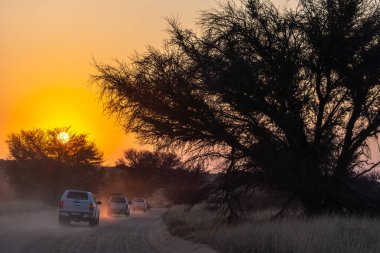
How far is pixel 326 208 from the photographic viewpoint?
22438mm

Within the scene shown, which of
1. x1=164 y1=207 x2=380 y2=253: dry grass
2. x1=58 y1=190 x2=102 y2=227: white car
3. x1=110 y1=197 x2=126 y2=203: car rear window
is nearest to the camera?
x1=164 y1=207 x2=380 y2=253: dry grass

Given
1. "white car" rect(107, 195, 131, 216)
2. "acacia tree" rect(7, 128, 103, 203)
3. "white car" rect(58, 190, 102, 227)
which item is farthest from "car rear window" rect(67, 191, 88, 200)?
"acacia tree" rect(7, 128, 103, 203)

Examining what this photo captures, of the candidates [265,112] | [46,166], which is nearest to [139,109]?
[265,112]

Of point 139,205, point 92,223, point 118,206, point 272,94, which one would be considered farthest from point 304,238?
point 139,205

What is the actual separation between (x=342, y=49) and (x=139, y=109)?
7.11 m

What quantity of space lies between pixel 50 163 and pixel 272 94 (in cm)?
4792

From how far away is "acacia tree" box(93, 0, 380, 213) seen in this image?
20.9 metres

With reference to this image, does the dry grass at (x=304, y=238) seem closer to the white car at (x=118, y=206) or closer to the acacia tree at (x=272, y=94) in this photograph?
the acacia tree at (x=272, y=94)

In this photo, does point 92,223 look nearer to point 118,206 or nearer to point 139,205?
point 118,206

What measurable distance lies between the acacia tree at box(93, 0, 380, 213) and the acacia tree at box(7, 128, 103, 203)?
43.6 m

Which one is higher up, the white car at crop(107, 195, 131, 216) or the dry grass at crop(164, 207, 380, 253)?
the white car at crop(107, 195, 131, 216)

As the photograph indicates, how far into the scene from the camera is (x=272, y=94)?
70.1 ft

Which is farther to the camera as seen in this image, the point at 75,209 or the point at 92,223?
the point at 92,223

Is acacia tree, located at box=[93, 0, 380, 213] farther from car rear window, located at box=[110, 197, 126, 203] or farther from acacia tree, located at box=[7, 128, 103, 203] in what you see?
acacia tree, located at box=[7, 128, 103, 203]
